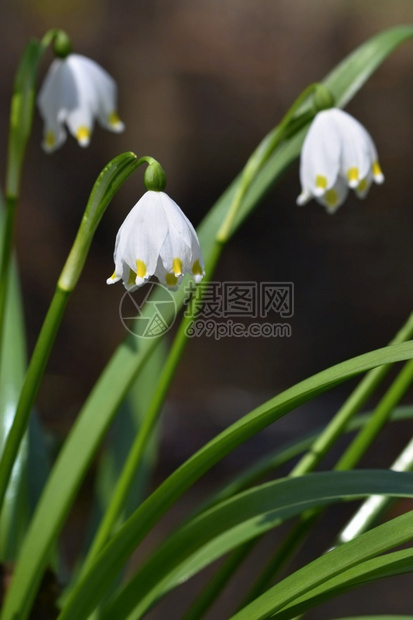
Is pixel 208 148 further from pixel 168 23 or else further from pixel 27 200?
pixel 27 200

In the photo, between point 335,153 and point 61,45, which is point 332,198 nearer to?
point 335,153

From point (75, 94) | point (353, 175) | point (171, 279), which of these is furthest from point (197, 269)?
point (75, 94)

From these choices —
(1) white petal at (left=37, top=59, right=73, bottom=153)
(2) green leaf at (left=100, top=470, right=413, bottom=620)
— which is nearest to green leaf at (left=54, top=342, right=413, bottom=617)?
(2) green leaf at (left=100, top=470, right=413, bottom=620)

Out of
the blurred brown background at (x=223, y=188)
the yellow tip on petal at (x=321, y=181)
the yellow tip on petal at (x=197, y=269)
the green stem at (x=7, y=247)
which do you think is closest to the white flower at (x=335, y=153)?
the yellow tip on petal at (x=321, y=181)

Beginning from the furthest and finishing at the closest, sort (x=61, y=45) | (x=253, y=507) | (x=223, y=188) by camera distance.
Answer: (x=223, y=188) < (x=61, y=45) < (x=253, y=507)

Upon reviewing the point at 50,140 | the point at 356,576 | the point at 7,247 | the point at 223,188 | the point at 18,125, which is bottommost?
the point at 356,576

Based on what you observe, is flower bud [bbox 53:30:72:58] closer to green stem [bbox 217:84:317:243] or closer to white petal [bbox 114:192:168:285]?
green stem [bbox 217:84:317:243]

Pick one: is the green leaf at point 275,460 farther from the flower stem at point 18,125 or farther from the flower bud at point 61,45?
the flower bud at point 61,45

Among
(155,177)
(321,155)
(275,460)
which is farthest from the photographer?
(275,460)
